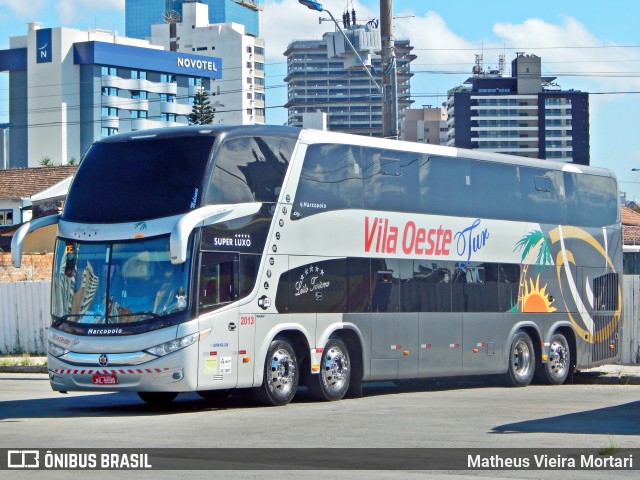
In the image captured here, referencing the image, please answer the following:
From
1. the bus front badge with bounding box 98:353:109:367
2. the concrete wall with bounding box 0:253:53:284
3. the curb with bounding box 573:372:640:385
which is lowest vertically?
the curb with bounding box 573:372:640:385

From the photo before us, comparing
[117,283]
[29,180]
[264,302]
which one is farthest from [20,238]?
[29,180]

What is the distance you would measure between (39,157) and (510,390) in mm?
136076

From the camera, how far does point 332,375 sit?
19547mm

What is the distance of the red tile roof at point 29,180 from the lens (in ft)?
200

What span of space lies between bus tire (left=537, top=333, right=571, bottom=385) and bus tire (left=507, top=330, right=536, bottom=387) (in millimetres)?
424

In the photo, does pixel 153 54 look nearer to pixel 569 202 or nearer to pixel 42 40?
pixel 42 40

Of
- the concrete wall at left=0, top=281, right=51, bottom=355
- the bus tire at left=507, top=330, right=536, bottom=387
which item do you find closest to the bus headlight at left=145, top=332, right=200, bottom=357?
the bus tire at left=507, top=330, right=536, bottom=387

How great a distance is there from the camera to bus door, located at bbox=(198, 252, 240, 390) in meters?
17.3

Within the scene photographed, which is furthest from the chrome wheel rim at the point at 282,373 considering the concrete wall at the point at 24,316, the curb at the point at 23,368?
the concrete wall at the point at 24,316

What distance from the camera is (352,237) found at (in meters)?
20.0

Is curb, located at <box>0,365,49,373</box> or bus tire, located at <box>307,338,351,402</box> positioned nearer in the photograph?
bus tire, located at <box>307,338,351,402</box>

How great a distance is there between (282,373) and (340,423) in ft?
10.8

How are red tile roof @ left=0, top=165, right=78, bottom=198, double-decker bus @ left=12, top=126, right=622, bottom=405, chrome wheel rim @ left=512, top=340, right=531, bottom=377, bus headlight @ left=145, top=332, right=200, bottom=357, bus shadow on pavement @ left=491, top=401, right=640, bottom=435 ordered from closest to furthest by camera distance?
bus shadow on pavement @ left=491, top=401, right=640, bottom=435, bus headlight @ left=145, top=332, right=200, bottom=357, double-decker bus @ left=12, top=126, right=622, bottom=405, chrome wheel rim @ left=512, top=340, right=531, bottom=377, red tile roof @ left=0, top=165, right=78, bottom=198

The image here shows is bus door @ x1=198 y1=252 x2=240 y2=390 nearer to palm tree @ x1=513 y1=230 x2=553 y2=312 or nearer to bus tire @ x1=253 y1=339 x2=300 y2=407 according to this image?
bus tire @ x1=253 y1=339 x2=300 y2=407
